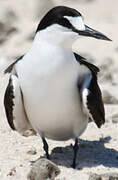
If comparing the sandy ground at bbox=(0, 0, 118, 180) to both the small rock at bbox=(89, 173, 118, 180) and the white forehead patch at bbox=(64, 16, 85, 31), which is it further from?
the white forehead patch at bbox=(64, 16, 85, 31)

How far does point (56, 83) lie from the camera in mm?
5898

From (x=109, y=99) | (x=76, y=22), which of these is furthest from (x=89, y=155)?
(x=109, y=99)

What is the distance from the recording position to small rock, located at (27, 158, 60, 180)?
578 cm

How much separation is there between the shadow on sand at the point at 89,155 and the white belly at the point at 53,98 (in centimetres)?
38

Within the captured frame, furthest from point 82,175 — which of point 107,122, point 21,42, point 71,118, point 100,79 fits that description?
point 21,42

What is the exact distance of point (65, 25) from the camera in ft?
19.0

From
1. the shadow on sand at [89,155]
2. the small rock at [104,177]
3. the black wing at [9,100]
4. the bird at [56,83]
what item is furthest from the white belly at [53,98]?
the small rock at [104,177]

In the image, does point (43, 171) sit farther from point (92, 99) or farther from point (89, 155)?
point (89, 155)

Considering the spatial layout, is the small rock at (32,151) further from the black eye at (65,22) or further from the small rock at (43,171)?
the black eye at (65,22)

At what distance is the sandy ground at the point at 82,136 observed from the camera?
6156 mm

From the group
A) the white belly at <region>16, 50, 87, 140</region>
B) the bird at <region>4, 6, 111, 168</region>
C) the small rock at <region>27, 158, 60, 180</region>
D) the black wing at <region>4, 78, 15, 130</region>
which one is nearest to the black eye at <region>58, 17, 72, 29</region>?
the bird at <region>4, 6, 111, 168</region>

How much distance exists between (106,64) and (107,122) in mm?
3178

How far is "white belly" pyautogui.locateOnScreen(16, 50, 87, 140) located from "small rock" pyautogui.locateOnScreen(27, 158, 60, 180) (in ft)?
1.32

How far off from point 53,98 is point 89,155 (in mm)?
995
